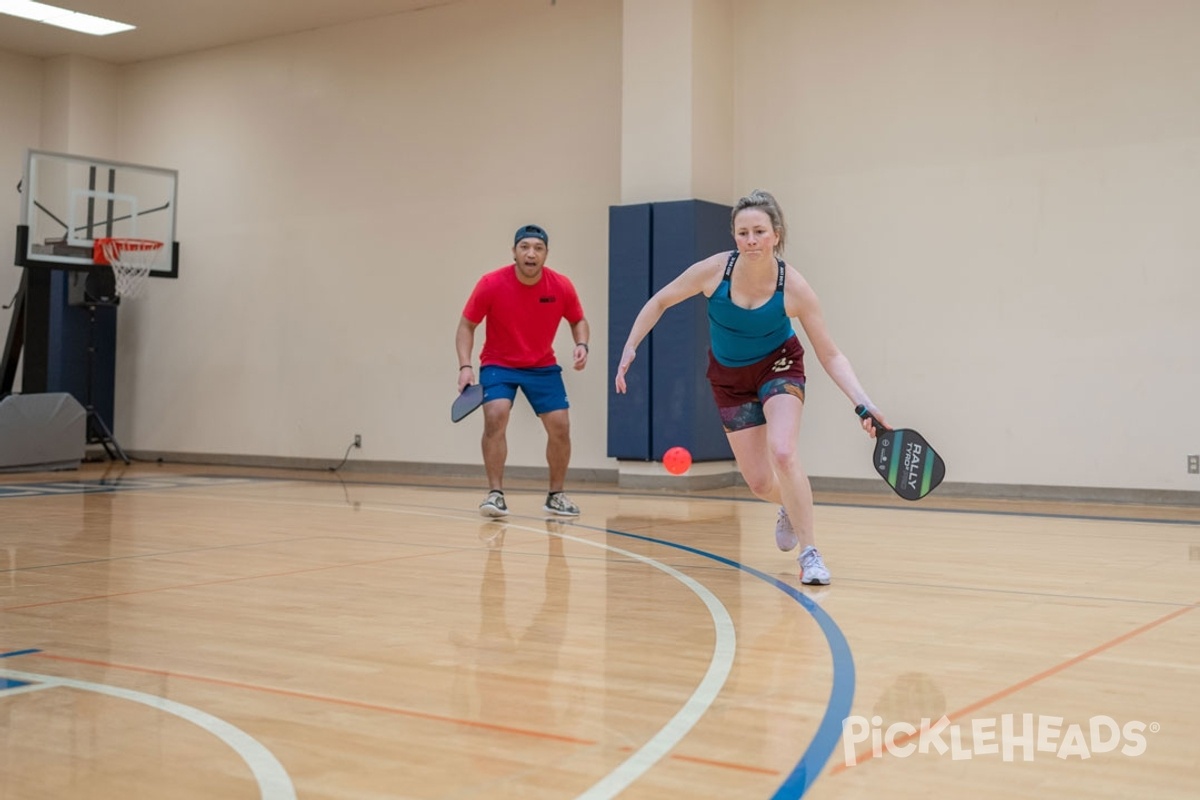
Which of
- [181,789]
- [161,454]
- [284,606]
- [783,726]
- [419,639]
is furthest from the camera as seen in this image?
[161,454]

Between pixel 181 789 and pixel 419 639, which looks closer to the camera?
pixel 181 789

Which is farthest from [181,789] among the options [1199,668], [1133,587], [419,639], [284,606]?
[1133,587]

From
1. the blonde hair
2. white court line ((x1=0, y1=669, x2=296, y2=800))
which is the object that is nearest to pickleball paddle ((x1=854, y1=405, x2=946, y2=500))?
the blonde hair

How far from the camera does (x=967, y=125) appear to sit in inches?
383

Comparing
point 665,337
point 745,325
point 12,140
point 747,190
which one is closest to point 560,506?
point 745,325

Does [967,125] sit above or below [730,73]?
below

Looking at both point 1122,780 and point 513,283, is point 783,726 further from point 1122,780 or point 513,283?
point 513,283

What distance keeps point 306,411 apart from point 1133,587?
10.1m

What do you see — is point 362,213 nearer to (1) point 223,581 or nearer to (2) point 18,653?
(1) point 223,581

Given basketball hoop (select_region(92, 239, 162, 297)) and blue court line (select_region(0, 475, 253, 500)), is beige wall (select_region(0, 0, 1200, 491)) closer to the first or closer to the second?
basketball hoop (select_region(92, 239, 162, 297))

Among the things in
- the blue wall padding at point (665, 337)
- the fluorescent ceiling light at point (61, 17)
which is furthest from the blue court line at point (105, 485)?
the fluorescent ceiling light at point (61, 17)

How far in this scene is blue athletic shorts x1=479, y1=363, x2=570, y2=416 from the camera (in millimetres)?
7559

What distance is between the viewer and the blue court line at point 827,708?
7.38 ft

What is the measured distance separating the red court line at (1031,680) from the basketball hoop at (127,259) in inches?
454
